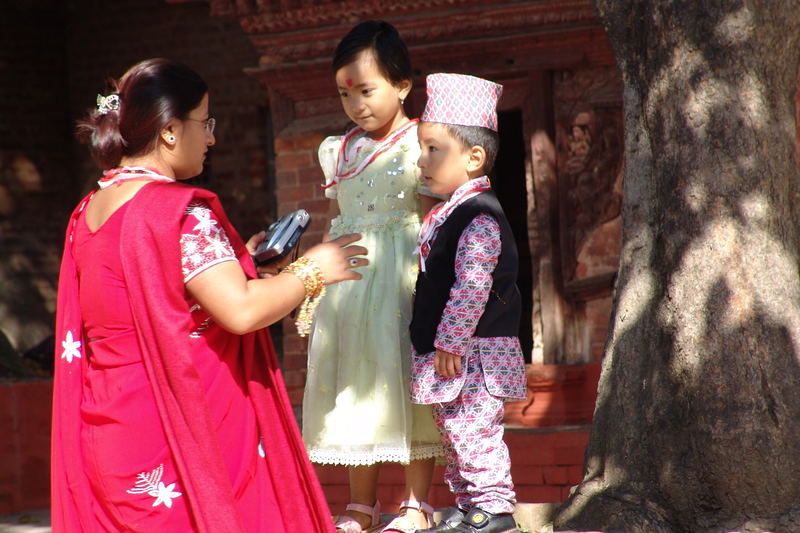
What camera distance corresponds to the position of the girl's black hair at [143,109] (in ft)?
9.42

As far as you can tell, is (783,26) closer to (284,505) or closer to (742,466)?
(742,466)

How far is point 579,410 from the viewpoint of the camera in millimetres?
6160

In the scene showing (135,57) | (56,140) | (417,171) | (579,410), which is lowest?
(579,410)

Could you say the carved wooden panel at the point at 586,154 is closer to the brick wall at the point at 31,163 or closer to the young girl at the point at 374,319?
the young girl at the point at 374,319

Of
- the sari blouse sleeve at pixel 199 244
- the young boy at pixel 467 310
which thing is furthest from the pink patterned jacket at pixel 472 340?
the sari blouse sleeve at pixel 199 244

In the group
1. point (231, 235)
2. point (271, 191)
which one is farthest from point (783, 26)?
point (271, 191)

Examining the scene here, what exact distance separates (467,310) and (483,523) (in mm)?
694

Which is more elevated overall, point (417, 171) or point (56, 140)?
point (56, 140)

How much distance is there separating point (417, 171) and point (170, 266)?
140 cm

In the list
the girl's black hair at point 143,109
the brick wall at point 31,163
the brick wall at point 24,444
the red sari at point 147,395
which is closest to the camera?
the red sari at point 147,395

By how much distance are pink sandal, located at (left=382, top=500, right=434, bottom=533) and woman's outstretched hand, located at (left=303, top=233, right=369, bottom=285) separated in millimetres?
1110

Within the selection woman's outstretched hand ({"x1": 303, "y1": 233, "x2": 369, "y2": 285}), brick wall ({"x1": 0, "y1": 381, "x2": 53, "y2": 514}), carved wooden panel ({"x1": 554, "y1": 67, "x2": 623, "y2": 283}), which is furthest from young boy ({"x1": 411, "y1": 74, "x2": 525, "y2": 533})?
brick wall ({"x1": 0, "y1": 381, "x2": 53, "y2": 514})

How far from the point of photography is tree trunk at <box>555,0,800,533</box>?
11.8 ft

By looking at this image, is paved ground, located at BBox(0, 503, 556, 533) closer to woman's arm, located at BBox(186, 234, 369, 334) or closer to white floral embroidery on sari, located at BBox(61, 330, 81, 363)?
woman's arm, located at BBox(186, 234, 369, 334)
